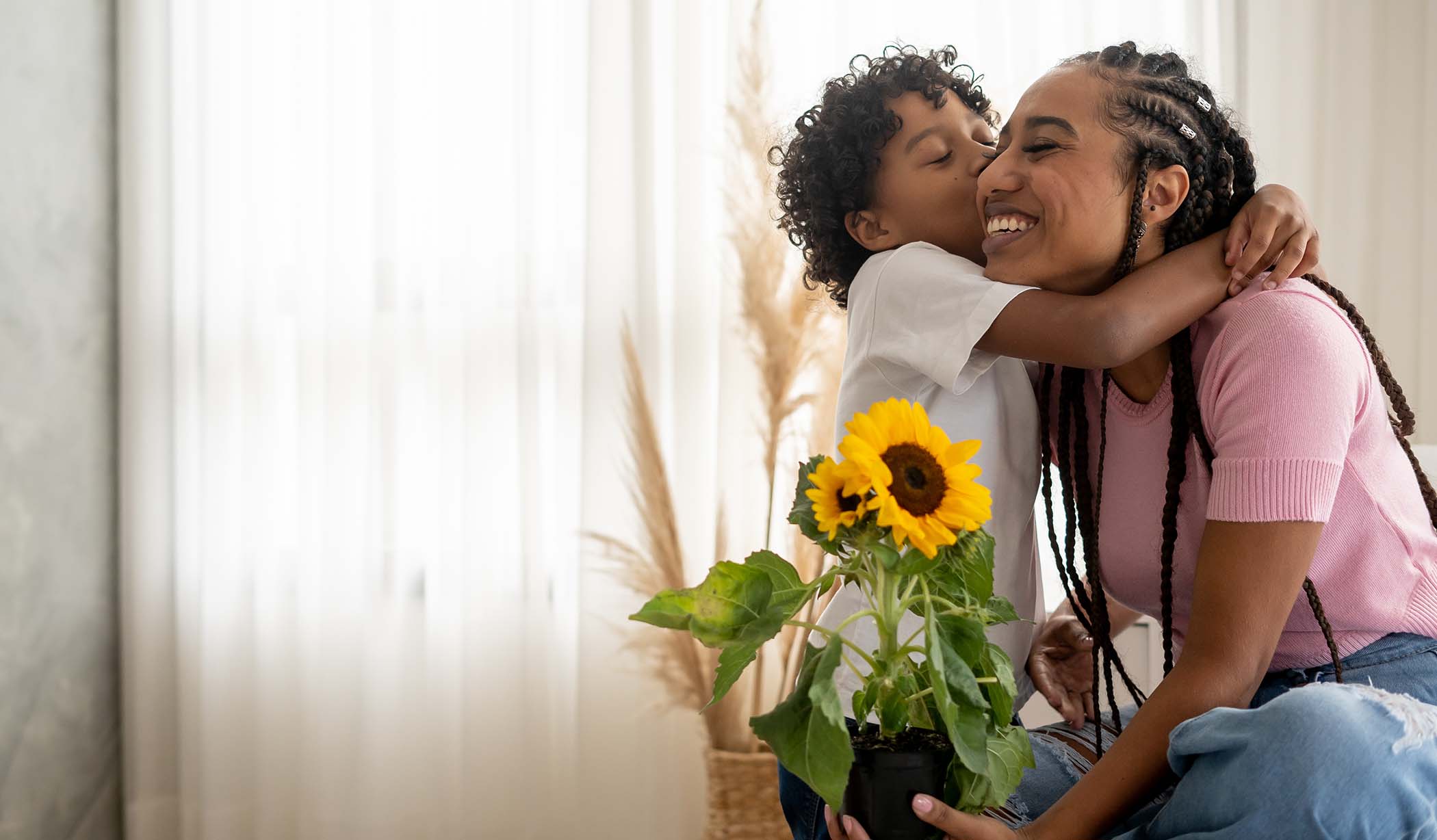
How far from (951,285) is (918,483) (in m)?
0.41

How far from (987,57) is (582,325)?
99 centimetres

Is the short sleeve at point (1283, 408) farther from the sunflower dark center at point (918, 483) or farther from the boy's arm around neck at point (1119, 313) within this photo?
the sunflower dark center at point (918, 483)

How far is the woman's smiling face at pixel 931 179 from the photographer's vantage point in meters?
1.37

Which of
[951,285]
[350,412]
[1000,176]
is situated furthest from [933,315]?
[350,412]

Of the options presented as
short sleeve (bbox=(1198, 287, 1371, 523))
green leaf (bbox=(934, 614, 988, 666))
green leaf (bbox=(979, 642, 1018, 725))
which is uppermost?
short sleeve (bbox=(1198, 287, 1371, 523))

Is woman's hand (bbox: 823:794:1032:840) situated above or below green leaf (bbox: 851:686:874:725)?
below

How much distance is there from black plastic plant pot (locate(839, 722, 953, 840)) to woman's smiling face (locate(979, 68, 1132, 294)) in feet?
1.67

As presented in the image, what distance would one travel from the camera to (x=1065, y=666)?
1.28m

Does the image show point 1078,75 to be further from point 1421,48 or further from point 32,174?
point 32,174

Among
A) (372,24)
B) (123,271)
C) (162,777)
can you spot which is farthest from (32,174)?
(162,777)

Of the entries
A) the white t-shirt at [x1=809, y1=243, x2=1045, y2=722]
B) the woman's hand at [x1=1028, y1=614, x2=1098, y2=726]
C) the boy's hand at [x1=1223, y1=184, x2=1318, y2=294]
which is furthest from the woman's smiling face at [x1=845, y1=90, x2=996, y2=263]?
the woman's hand at [x1=1028, y1=614, x2=1098, y2=726]

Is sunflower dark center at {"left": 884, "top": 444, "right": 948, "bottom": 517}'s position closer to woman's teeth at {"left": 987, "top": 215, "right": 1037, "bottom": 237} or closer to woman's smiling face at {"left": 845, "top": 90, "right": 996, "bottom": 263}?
woman's teeth at {"left": 987, "top": 215, "right": 1037, "bottom": 237}

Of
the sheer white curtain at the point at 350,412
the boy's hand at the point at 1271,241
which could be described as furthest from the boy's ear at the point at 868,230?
the sheer white curtain at the point at 350,412

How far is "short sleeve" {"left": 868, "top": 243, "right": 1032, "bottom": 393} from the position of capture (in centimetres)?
109
